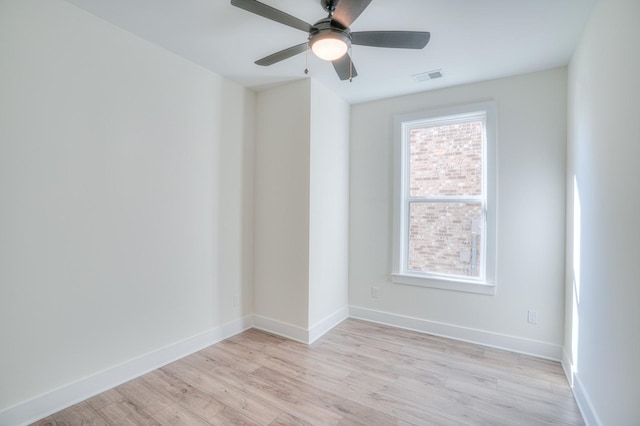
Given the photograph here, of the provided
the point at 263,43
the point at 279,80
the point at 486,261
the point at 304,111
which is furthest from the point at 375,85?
the point at 486,261

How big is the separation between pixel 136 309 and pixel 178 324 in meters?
0.43

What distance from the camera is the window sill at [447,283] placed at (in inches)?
117

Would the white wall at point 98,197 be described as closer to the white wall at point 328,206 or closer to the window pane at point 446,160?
the white wall at point 328,206

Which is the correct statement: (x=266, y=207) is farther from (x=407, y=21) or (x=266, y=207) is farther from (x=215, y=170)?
(x=407, y=21)

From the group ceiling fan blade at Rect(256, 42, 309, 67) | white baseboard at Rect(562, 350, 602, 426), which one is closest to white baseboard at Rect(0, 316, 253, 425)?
ceiling fan blade at Rect(256, 42, 309, 67)

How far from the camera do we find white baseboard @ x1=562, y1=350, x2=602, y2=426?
1.77 m

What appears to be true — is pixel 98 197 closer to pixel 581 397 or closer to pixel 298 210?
pixel 298 210

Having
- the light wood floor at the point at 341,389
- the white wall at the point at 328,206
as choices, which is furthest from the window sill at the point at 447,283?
the white wall at the point at 328,206

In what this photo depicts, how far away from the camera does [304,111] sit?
10.0 ft

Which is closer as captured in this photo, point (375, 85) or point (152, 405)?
point (152, 405)

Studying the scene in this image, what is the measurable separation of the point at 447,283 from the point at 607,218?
65.9 inches

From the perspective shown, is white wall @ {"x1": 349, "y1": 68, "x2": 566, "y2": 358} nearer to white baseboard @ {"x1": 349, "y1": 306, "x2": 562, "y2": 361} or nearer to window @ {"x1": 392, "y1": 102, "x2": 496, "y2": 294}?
white baseboard @ {"x1": 349, "y1": 306, "x2": 562, "y2": 361}

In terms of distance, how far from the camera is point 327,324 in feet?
10.9

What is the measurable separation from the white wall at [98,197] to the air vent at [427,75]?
75.3 inches
